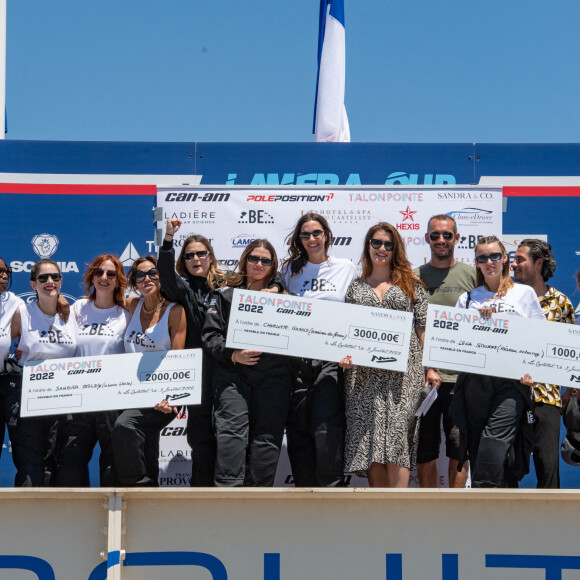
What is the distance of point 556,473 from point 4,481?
14.5 ft

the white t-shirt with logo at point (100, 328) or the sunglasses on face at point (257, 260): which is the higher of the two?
the sunglasses on face at point (257, 260)

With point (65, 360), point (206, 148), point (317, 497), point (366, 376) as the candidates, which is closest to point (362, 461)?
point (366, 376)

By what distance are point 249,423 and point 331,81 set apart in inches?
235

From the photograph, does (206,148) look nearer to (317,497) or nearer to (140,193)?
(140,193)

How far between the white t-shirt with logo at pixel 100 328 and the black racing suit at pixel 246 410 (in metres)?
0.63

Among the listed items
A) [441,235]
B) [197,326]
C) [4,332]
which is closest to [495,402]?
[441,235]

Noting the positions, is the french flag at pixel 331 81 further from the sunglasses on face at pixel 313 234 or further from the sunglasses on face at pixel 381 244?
the sunglasses on face at pixel 381 244

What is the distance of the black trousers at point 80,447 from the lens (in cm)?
498

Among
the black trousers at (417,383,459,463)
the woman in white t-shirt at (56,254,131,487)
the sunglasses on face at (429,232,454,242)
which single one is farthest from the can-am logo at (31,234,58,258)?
the black trousers at (417,383,459,463)

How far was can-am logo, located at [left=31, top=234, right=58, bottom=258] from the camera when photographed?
22.6ft

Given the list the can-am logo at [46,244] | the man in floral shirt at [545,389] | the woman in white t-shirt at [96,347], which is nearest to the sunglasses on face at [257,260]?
the woman in white t-shirt at [96,347]

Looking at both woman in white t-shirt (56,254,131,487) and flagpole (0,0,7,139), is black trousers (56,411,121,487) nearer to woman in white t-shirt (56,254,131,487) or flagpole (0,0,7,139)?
woman in white t-shirt (56,254,131,487)

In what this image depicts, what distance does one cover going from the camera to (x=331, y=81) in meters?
9.64

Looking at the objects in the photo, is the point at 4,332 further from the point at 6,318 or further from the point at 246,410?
the point at 246,410
